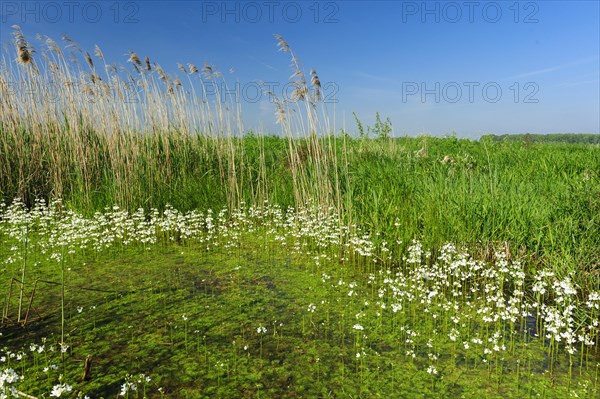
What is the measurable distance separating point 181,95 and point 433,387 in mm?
7897

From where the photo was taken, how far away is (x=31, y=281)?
16.1 feet

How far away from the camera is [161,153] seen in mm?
8523

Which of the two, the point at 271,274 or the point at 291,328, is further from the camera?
the point at 271,274

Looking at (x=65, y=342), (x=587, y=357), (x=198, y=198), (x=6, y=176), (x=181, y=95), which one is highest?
(x=181, y=95)

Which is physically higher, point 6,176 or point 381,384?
point 6,176

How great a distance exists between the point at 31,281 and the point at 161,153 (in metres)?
4.05

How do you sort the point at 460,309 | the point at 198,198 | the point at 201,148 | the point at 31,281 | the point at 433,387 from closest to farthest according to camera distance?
the point at 433,387, the point at 460,309, the point at 31,281, the point at 198,198, the point at 201,148

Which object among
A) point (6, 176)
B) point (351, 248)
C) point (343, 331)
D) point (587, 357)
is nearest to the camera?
point (587, 357)

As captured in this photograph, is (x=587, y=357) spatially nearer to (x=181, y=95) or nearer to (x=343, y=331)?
(x=343, y=331)

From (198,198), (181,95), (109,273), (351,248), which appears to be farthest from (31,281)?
(181,95)

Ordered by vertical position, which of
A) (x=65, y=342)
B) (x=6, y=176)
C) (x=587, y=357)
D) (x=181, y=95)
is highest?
(x=181, y=95)

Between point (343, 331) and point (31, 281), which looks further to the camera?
point (31, 281)

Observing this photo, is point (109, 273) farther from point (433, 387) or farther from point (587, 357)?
point (587, 357)

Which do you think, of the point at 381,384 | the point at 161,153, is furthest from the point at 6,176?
the point at 381,384
